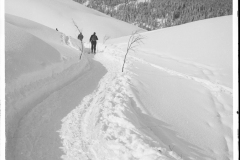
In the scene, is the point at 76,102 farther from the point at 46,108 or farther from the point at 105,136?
the point at 105,136

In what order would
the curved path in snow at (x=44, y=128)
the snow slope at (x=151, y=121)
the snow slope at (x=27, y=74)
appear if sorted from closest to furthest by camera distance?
the curved path in snow at (x=44, y=128)
the snow slope at (x=151, y=121)
the snow slope at (x=27, y=74)

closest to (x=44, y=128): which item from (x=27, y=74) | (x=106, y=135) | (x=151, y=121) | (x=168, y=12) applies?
(x=106, y=135)

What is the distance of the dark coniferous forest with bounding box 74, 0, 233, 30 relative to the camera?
416 feet

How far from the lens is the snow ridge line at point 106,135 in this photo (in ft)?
12.1

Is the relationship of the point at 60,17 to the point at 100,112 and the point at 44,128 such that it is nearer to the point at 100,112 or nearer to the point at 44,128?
the point at 100,112

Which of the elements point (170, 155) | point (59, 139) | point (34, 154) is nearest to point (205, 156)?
point (170, 155)

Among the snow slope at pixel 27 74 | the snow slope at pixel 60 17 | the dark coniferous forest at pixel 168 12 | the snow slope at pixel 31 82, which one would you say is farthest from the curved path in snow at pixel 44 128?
the dark coniferous forest at pixel 168 12

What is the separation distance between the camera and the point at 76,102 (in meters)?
5.79

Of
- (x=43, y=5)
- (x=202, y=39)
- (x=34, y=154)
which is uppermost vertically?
(x=43, y=5)

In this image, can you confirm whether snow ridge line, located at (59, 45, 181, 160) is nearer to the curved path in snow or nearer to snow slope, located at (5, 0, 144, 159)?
the curved path in snow

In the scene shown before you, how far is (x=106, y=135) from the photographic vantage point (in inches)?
164

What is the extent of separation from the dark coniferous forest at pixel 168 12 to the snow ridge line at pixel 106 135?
4753 inches

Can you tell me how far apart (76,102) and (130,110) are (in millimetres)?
1660

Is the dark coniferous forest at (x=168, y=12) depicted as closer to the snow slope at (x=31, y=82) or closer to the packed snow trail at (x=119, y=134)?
the snow slope at (x=31, y=82)
